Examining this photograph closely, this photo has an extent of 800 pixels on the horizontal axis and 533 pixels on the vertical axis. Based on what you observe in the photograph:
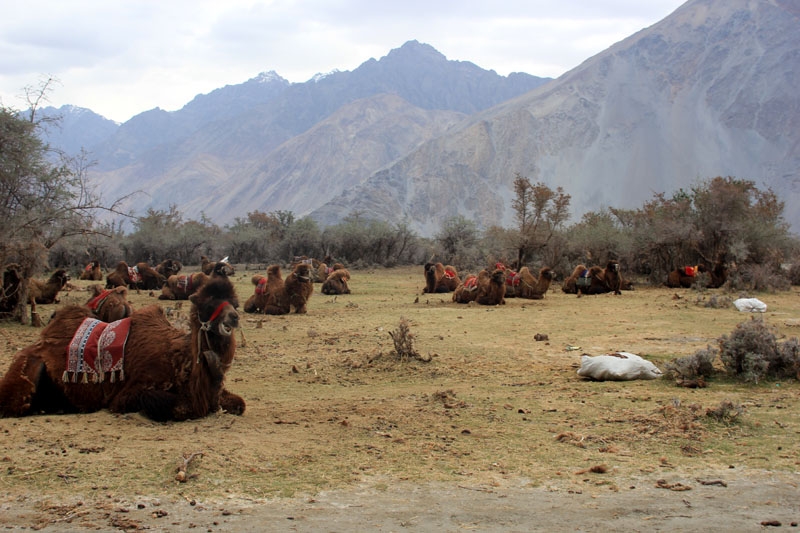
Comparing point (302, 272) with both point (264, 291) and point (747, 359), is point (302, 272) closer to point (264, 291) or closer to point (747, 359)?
point (264, 291)

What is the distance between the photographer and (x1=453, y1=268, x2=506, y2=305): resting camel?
2012 cm

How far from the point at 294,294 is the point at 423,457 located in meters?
12.5

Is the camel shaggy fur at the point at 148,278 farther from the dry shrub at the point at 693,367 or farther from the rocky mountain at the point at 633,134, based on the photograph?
the rocky mountain at the point at 633,134

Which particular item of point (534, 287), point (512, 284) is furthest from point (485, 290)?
point (534, 287)

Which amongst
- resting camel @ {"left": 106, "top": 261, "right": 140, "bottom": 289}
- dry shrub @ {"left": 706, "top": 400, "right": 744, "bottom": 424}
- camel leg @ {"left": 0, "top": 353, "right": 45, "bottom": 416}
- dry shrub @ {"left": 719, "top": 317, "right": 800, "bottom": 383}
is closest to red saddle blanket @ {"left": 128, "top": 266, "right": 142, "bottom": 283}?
resting camel @ {"left": 106, "top": 261, "right": 140, "bottom": 289}

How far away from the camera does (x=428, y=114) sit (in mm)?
133625

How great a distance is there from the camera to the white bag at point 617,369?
8977 millimetres

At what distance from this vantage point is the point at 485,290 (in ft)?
66.6

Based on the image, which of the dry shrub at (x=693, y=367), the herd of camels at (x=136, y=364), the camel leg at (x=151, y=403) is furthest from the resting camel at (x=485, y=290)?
the camel leg at (x=151, y=403)

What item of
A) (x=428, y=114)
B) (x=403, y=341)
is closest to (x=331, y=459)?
(x=403, y=341)

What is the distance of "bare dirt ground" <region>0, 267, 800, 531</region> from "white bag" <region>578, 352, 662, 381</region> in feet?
0.86

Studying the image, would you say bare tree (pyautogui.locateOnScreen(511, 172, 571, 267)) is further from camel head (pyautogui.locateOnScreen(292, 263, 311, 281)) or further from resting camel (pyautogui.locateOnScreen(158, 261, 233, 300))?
resting camel (pyautogui.locateOnScreen(158, 261, 233, 300))

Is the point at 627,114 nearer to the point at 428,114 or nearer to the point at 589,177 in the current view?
the point at 589,177

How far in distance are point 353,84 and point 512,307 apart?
6353 inches
